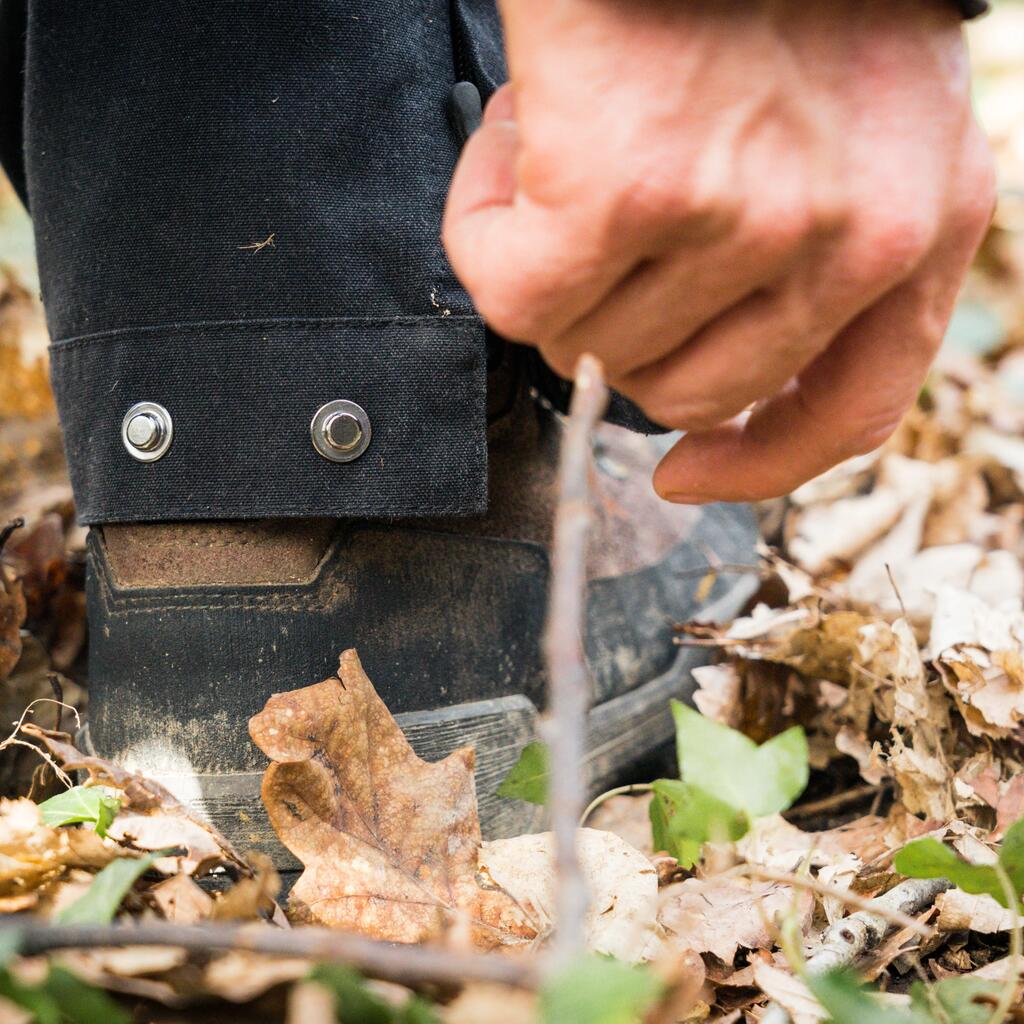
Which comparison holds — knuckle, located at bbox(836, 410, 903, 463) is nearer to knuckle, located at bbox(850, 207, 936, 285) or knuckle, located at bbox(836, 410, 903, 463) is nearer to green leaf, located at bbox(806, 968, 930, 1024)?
knuckle, located at bbox(850, 207, 936, 285)

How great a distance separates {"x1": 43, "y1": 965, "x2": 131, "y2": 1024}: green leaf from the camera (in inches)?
19.2

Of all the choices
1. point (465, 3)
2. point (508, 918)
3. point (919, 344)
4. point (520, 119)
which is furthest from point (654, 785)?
point (465, 3)

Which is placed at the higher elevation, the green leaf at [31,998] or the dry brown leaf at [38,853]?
the green leaf at [31,998]

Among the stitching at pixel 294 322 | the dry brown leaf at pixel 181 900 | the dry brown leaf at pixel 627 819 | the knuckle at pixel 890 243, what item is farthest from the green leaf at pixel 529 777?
the knuckle at pixel 890 243

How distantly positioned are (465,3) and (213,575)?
69 cm

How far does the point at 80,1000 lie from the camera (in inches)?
19.4

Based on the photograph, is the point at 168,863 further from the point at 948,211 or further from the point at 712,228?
the point at 948,211

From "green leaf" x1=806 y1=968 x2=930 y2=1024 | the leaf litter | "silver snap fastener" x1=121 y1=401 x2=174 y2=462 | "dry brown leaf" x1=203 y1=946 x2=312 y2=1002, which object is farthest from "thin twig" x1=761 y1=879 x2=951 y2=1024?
"silver snap fastener" x1=121 y1=401 x2=174 y2=462

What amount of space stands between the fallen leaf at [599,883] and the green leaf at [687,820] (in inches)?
4.1

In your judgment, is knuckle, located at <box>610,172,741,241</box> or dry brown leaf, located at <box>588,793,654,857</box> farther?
dry brown leaf, located at <box>588,793,654,857</box>

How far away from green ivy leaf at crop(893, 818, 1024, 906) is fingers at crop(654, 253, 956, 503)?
0.29 m

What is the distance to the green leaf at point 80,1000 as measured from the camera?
1.60 ft

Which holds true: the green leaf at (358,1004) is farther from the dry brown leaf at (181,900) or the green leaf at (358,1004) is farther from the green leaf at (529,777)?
the green leaf at (529,777)

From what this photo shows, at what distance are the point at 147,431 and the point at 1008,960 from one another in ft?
2.90
